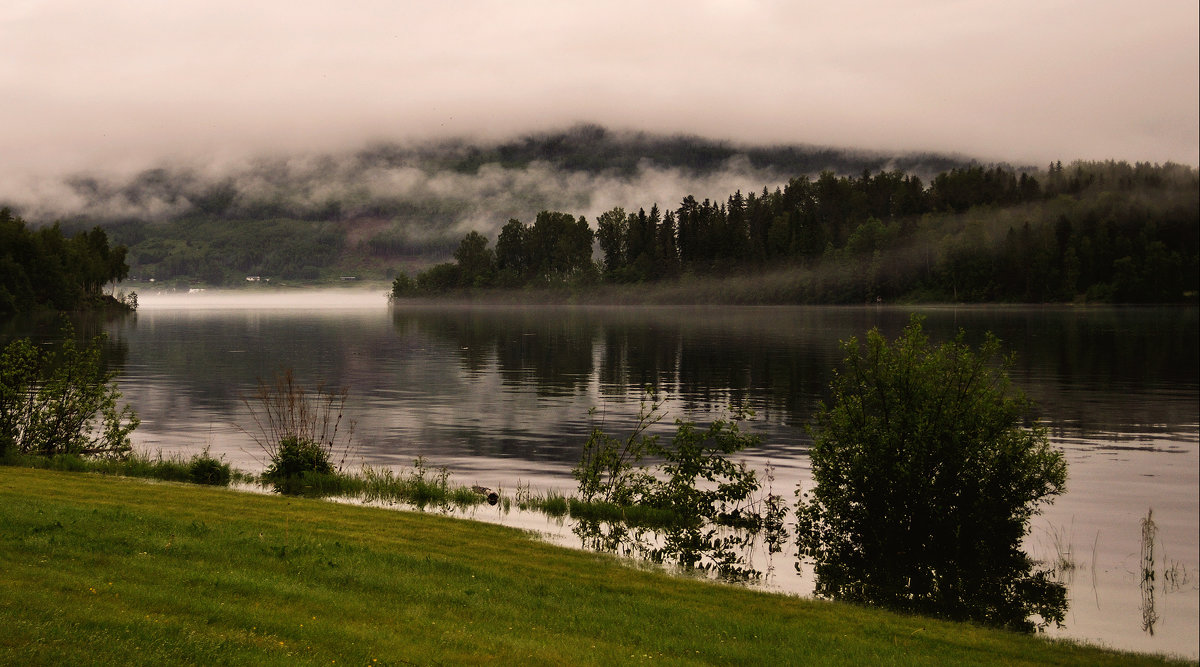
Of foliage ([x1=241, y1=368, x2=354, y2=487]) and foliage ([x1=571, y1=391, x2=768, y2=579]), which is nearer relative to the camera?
foliage ([x1=571, y1=391, x2=768, y2=579])

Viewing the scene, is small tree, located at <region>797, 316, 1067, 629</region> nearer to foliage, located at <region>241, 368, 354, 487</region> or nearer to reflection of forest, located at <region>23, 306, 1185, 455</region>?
reflection of forest, located at <region>23, 306, 1185, 455</region>

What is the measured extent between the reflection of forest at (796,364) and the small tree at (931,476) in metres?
9.51

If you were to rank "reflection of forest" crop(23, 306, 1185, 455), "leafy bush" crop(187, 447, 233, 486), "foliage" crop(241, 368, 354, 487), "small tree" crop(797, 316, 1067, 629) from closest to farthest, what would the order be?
"small tree" crop(797, 316, 1067, 629), "leafy bush" crop(187, 447, 233, 486), "foliage" crop(241, 368, 354, 487), "reflection of forest" crop(23, 306, 1185, 455)

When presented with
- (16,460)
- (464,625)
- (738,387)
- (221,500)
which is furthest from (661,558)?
(738,387)

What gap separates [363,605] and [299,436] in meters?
23.4

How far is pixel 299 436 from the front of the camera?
39875mm

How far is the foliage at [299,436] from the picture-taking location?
1478 inches

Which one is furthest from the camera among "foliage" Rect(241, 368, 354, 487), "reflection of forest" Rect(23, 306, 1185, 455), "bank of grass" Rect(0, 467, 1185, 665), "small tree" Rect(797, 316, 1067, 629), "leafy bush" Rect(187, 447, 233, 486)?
"reflection of forest" Rect(23, 306, 1185, 455)

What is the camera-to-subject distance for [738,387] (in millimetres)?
80062

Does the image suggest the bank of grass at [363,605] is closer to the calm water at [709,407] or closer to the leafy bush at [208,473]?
the calm water at [709,407]

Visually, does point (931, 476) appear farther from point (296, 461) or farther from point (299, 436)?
point (299, 436)

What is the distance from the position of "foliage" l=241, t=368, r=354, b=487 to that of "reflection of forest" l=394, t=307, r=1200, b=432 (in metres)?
24.7

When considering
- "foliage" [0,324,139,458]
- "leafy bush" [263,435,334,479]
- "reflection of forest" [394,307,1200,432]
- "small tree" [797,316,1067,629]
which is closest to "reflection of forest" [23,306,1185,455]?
"reflection of forest" [394,307,1200,432]

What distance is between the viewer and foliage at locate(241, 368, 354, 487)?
37.5m
